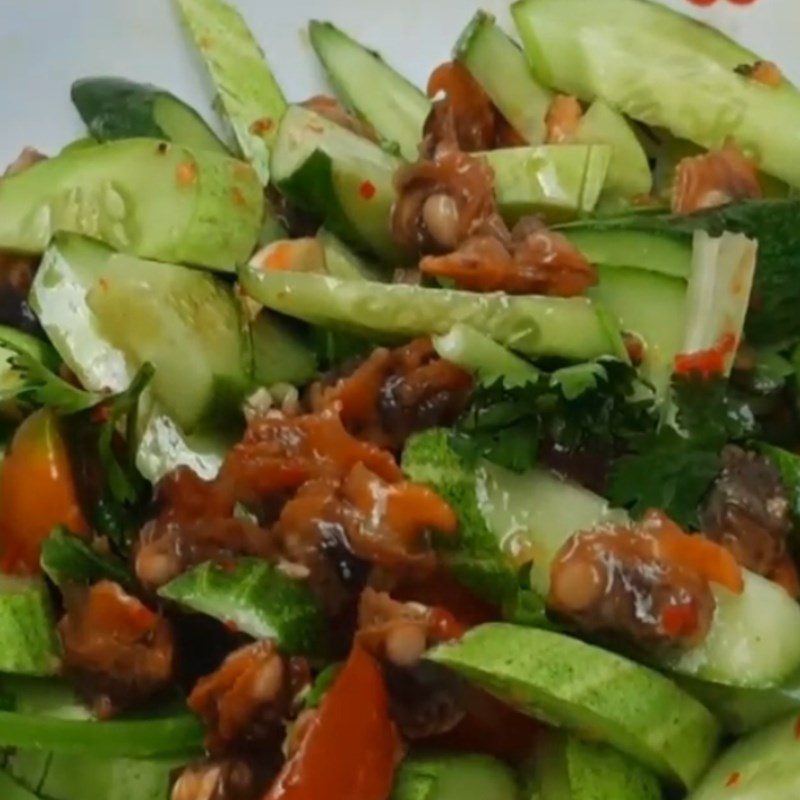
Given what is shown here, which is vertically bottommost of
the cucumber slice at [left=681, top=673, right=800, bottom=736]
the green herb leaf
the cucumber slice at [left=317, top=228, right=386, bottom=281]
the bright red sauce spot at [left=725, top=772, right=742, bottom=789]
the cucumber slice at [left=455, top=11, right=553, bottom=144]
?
the bright red sauce spot at [left=725, top=772, right=742, bottom=789]

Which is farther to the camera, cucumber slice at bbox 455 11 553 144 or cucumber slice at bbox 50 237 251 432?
cucumber slice at bbox 455 11 553 144

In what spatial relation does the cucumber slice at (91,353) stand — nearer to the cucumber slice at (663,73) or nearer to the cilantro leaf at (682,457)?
the cilantro leaf at (682,457)

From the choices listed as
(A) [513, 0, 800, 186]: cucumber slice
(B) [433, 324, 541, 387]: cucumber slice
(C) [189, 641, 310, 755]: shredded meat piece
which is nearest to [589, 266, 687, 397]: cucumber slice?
(B) [433, 324, 541, 387]: cucumber slice

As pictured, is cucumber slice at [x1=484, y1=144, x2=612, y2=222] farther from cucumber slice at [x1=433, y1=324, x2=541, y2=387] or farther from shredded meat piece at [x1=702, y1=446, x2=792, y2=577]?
shredded meat piece at [x1=702, y1=446, x2=792, y2=577]

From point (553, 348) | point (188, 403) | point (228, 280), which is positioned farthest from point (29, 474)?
point (553, 348)

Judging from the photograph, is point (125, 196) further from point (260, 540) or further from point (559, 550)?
point (559, 550)

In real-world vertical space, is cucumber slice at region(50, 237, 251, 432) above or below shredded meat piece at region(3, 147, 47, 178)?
below

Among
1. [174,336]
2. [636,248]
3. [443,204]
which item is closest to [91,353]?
[174,336]
